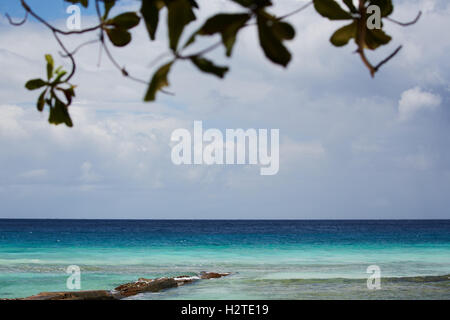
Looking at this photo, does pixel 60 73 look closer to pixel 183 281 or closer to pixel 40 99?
pixel 40 99

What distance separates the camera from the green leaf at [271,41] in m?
0.44

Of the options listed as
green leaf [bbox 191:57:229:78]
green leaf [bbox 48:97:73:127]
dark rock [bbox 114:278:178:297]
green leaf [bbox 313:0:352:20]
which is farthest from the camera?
dark rock [bbox 114:278:178:297]

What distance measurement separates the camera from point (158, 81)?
17.8 inches

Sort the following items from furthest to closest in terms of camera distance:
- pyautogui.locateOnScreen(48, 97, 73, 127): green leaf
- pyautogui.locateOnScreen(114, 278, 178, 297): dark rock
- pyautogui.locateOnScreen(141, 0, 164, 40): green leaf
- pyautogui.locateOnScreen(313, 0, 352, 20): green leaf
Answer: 1. pyautogui.locateOnScreen(114, 278, 178, 297): dark rock
2. pyautogui.locateOnScreen(48, 97, 73, 127): green leaf
3. pyautogui.locateOnScreen(313, 0, 352, 20): green leaf
4. pyautogui.locateOnScreen(141, 0, 164, 40): green leaf

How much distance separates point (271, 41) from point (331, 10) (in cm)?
33

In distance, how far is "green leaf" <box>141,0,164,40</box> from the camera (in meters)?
0.54

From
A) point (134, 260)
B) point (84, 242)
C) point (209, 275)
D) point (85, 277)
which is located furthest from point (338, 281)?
point (84, 242)

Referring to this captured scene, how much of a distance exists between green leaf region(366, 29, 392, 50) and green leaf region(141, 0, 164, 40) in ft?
1.09

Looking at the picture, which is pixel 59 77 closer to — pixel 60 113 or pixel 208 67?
pixel 60 113

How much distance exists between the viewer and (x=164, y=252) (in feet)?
65.9

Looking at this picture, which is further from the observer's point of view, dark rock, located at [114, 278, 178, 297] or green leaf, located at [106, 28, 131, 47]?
dark rock, located at [114, 278, 178, 297]

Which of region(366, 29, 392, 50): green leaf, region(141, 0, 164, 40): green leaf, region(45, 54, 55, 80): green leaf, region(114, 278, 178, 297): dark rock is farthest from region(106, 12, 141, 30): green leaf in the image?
region(114, 278, 178, 297): dark rock

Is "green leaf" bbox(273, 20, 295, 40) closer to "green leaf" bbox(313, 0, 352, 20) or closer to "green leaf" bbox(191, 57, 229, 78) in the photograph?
"green leaf" bbox(191, 57, 229, 78)
